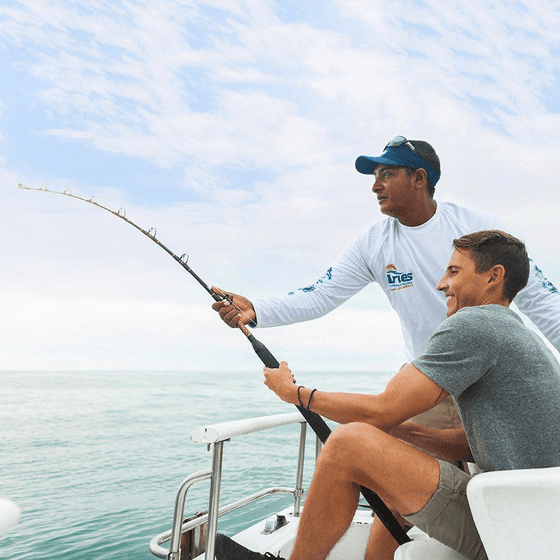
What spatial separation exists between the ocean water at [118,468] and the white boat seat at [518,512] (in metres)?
0.69

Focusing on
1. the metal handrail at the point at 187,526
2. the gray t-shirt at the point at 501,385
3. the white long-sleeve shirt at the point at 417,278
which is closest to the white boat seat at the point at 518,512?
the gray t-shirt at the point at 501,385

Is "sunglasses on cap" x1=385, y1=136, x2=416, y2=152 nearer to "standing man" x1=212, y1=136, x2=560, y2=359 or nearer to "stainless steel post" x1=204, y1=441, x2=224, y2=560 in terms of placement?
"standing man" x1=212, y1=136, x2=560, y2=359

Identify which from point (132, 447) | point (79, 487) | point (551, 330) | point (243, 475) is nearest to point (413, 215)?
point (551, 330)

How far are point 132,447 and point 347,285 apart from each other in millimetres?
13081

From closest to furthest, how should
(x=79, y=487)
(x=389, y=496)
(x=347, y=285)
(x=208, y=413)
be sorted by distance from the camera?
(x=389, y=496) < (x=347, y=285) < (x=79, y=487) < (x=208, y=413)

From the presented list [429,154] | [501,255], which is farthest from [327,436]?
[429,154]

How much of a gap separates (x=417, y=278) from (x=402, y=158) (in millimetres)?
464

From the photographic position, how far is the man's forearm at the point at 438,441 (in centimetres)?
169

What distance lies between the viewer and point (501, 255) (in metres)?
1.40

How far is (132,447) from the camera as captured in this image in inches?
564

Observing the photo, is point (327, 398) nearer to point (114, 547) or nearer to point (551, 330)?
point (551, 330)

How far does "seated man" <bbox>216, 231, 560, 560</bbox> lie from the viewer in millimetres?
1217

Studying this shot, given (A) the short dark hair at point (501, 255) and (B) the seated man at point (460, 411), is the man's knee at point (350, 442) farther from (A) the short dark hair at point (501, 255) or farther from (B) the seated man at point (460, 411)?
(A) the short dark hair at point (501, 255)

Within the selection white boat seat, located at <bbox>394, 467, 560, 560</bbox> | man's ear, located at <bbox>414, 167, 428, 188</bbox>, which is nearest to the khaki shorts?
white boat seat, located at <bbox>394, 467, 560, 560</bbox>
